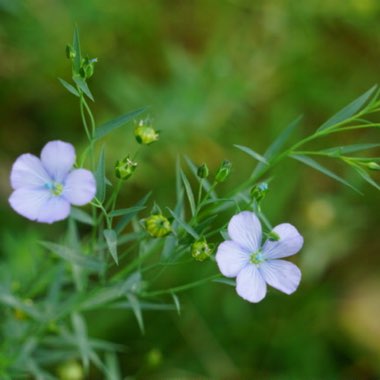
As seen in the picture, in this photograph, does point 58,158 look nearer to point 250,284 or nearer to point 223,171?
point 223,171

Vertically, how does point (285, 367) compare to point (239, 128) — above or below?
below

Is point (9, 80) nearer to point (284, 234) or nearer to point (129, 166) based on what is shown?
point (129, 166)

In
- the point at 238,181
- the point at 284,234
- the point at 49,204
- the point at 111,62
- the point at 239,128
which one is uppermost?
the point at 111,62

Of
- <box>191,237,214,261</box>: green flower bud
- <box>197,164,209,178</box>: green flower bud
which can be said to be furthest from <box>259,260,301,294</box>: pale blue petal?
<box>197,164,209,178</box>: green flower bud

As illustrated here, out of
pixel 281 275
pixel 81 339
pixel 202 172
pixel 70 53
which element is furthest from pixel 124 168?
pixel 81 339

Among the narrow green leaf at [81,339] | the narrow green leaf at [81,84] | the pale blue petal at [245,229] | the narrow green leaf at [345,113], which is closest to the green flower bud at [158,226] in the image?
the pale blue petal at [245,229]

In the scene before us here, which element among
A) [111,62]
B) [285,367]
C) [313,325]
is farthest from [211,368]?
[111,62]

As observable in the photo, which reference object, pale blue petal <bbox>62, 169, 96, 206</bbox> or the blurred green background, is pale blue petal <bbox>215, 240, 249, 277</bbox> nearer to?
pale blue petal <bbox>62, 169, 96, 206</bbox>
